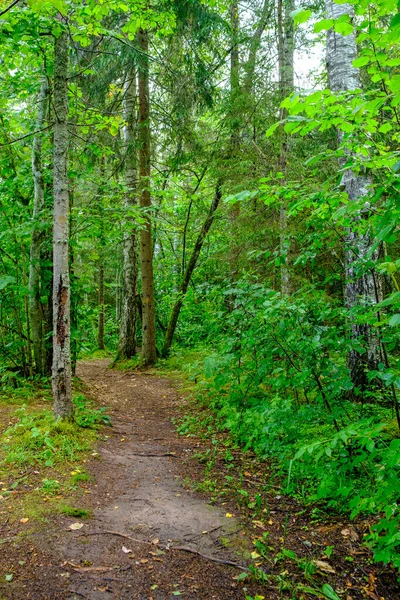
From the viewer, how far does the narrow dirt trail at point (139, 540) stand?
240cm

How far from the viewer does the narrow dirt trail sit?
2.40m

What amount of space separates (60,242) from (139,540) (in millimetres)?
3068

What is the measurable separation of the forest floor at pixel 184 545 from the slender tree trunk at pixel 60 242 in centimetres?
100

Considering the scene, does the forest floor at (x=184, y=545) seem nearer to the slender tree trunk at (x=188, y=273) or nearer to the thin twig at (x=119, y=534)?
the thin twig at (x=119, y=534)

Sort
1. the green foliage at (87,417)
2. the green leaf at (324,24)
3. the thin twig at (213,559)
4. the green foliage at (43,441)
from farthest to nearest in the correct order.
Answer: the green foliage at (87,417), the green foliage at (43,441), the thin twig at (213,559), the green leaf at (324,24)

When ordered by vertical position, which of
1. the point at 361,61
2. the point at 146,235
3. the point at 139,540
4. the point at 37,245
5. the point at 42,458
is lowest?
the point at 139,540

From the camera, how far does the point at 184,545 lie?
2857 millimetres

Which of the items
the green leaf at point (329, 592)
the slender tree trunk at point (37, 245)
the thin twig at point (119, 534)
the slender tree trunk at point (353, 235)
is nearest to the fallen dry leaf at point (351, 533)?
the green leaf at point (329, 592)

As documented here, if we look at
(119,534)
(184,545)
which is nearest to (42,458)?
(119,534)

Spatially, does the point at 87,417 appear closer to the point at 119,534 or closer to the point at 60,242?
the point at 60,242

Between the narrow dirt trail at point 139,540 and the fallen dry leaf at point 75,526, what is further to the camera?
the fallen dry leaf at point 75,526

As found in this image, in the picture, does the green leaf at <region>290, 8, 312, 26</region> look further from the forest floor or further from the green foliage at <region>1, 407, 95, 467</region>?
the green foliage at <region>1, 407, 95, 467</region>

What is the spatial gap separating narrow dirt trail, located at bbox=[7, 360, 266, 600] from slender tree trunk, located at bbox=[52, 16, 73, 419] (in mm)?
981

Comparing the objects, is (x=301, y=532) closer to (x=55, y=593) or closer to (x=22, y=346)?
(x=55, y=593)
